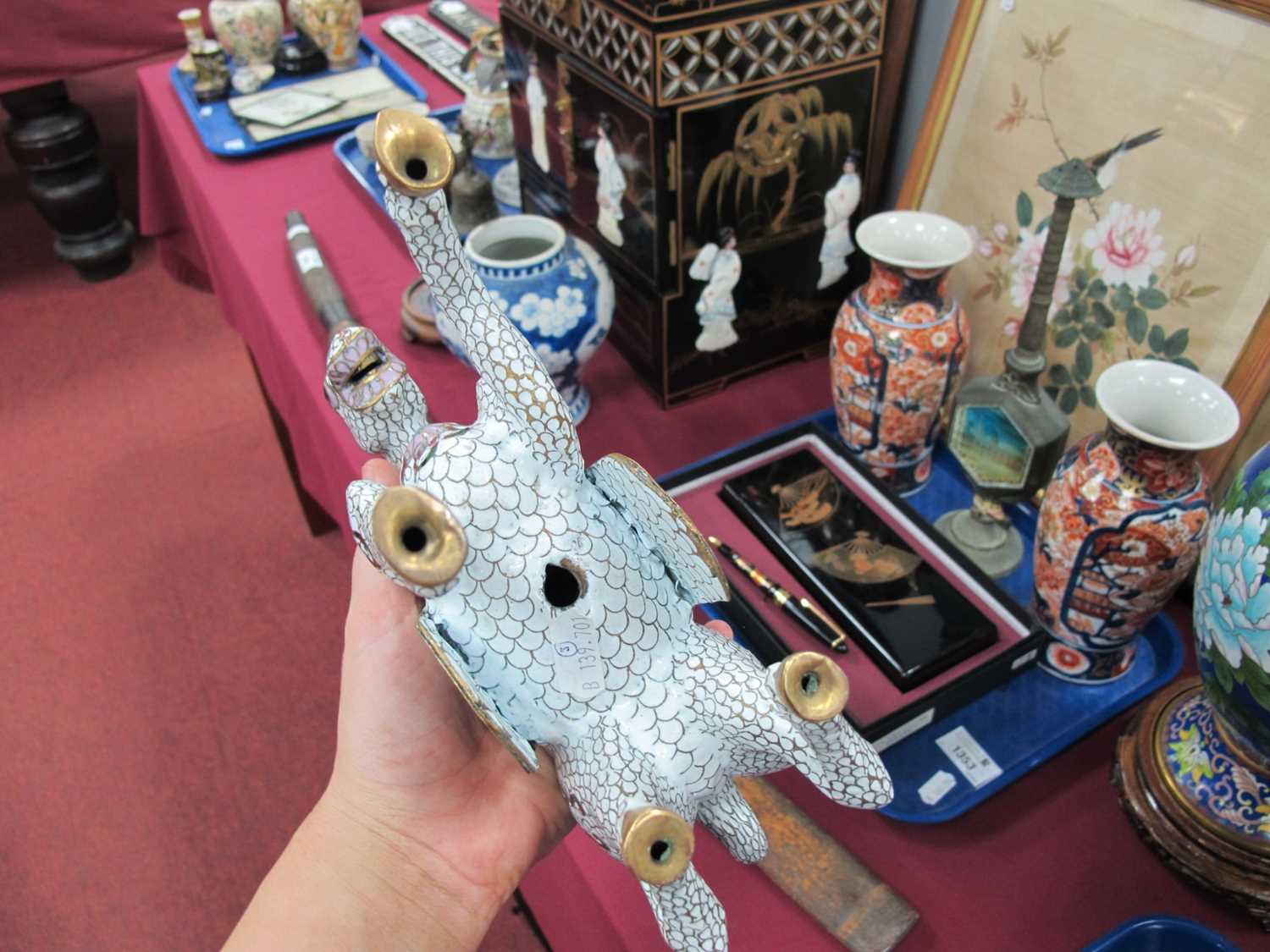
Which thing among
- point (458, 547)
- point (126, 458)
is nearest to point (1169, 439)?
point (458, 547)

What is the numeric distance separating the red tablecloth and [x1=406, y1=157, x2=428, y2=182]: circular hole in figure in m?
0.52

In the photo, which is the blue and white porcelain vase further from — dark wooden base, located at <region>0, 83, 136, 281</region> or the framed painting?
dark wooden base, located at <region>0, 83, 136, 281</region>

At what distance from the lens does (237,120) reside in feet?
5.45

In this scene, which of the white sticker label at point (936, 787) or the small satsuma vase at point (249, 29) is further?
the small satsuma vase at point (249, 29)

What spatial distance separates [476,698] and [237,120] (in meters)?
1.51

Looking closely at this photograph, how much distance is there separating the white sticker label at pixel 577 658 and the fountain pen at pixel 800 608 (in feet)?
0.91

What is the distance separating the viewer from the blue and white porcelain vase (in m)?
0.92

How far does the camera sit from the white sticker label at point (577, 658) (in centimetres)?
55

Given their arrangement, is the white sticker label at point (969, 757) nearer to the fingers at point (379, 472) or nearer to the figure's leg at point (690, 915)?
the figure's leg at point (690, 915)

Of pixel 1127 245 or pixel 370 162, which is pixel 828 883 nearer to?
pixel 1127 245

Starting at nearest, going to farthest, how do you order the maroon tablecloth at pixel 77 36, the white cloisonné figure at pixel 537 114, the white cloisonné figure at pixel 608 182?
1. the white cloisonné figure at pixel 608 182
2. the white cloisonné figure at pixel 537 114
3. the maroon tablecloth at pixel 77 36

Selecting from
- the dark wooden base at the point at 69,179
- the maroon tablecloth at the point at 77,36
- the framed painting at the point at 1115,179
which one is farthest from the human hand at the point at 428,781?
the dark wooden base at the point at 69,179

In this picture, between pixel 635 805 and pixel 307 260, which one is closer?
pixel 635 805

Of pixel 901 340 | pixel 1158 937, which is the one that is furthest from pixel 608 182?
pixel 1158 937
